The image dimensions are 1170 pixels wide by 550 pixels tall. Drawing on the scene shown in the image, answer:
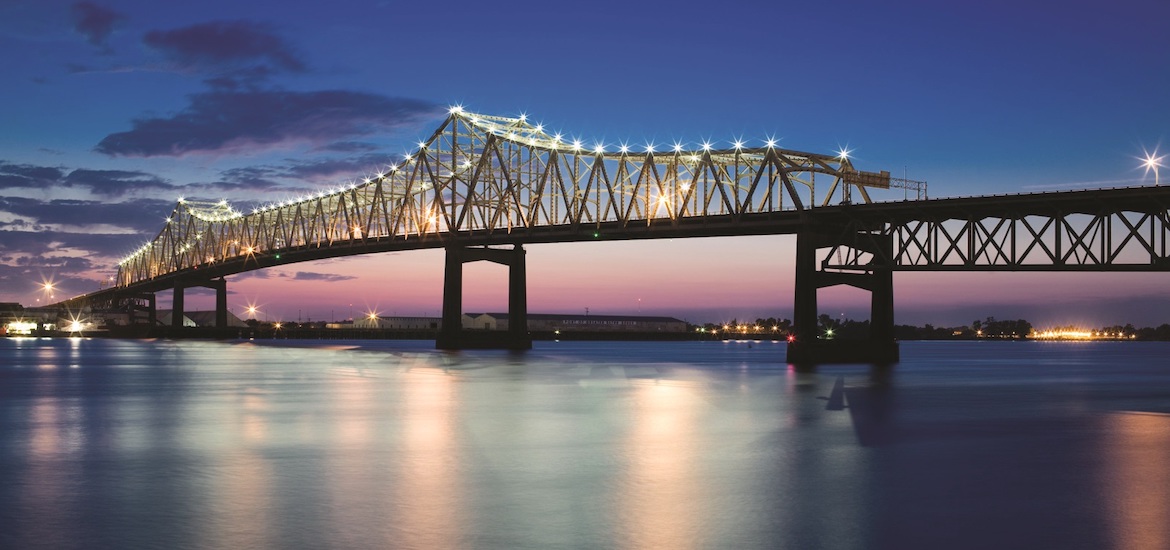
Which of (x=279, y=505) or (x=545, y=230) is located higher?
(x=545, y=230)

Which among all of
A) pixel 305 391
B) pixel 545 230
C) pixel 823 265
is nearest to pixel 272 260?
pixel 545 230

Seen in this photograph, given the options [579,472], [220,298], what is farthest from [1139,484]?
[220,298]

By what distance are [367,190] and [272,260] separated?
2101cm

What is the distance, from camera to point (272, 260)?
148875 millimetres

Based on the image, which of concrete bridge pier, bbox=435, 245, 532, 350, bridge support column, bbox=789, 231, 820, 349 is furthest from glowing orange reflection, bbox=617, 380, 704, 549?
concrete bridge pier, bbox=435, 245, 532, 350

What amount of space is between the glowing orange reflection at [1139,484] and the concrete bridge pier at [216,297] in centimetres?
15599

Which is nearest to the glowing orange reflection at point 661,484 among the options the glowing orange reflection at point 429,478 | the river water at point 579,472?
the river water at point 579,472

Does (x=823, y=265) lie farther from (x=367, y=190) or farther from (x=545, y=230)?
(x=367, y=190)

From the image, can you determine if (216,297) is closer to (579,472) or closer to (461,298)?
(461,298)

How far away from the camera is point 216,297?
17250 centimetres

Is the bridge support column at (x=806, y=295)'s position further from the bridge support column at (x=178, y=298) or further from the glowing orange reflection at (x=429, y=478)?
the bridge support column at (x=178, y=298)

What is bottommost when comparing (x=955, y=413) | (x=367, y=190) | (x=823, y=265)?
(x=955, y=413)

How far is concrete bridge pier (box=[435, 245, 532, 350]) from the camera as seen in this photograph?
103 metres

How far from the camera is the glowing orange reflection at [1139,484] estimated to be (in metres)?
14.3
